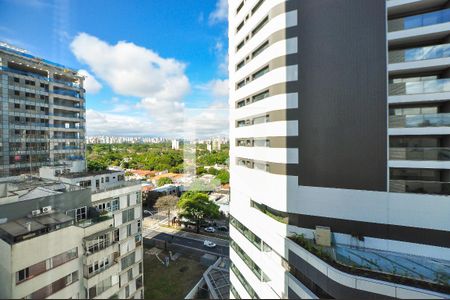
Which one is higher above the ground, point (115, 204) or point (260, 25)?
point (260, 25)

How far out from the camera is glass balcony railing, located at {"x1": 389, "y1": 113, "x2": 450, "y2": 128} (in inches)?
122

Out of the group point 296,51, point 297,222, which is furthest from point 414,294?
point 296,51

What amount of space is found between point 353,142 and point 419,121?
1057 millimetres

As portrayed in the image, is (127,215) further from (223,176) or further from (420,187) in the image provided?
(223,176)

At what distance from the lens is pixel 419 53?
128 inches

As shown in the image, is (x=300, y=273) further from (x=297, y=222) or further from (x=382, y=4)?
(x=382, y=4)

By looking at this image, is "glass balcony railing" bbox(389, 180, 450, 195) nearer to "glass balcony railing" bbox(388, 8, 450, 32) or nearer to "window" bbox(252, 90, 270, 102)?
"glass balcony railing" bbox(388, 8, 450, 32)

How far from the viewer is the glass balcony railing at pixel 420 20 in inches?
124

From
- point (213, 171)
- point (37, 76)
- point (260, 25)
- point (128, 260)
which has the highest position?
point (37, 76)

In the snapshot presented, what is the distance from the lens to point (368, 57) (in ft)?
10.6

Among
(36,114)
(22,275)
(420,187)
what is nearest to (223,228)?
(420,187)

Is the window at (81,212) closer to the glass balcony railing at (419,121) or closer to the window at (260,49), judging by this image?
the window at (260,49)

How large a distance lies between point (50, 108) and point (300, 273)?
12343 mm

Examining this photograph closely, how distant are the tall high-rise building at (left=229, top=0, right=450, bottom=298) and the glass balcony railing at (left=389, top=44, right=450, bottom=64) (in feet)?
0.05
